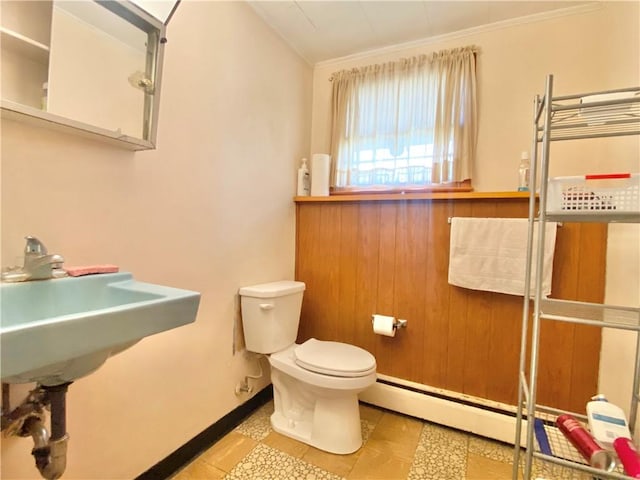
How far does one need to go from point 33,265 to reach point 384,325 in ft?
5.03

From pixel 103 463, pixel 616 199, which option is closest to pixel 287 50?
pixel 616 199

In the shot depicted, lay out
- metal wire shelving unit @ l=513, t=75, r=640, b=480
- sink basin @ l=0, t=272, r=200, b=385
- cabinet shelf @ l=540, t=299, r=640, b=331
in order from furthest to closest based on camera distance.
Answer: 1. cabinet shelf @ l=540, t=299, r=640, b=331
2. metal wire shelving unit @ l=513, t=75, r=640, b=480
3. sink basin @ l=0, t=272, r=200, b=385

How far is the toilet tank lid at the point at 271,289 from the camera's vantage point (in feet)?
5.30

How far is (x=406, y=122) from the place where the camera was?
1.99 m

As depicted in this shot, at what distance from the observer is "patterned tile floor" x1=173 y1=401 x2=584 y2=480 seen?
1.35m

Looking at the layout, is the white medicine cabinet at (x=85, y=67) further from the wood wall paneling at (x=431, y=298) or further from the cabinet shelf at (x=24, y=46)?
the wood wall paneling at (x=431, y=298)

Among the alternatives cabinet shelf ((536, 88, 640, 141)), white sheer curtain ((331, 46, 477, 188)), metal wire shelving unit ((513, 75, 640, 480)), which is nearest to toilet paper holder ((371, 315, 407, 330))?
metal wire shelving unit ((513, 75, 640, 480))

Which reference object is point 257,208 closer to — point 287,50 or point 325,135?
point 325,135

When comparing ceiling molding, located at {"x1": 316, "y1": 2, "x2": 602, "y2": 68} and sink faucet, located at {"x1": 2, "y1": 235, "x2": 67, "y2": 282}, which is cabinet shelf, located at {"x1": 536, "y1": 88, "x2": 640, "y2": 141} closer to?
ceiling molding, located at {"x1": 316, "y1": 2, "x2": 602, "y2": 68}

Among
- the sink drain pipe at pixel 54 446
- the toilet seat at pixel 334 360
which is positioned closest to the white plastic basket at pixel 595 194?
the toilet seat at pixel 334 360

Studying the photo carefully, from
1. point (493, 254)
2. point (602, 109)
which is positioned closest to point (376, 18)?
point (602, 109)

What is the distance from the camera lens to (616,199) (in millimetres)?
921

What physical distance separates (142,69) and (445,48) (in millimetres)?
1716

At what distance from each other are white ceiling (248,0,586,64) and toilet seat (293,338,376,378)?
1829 mm
